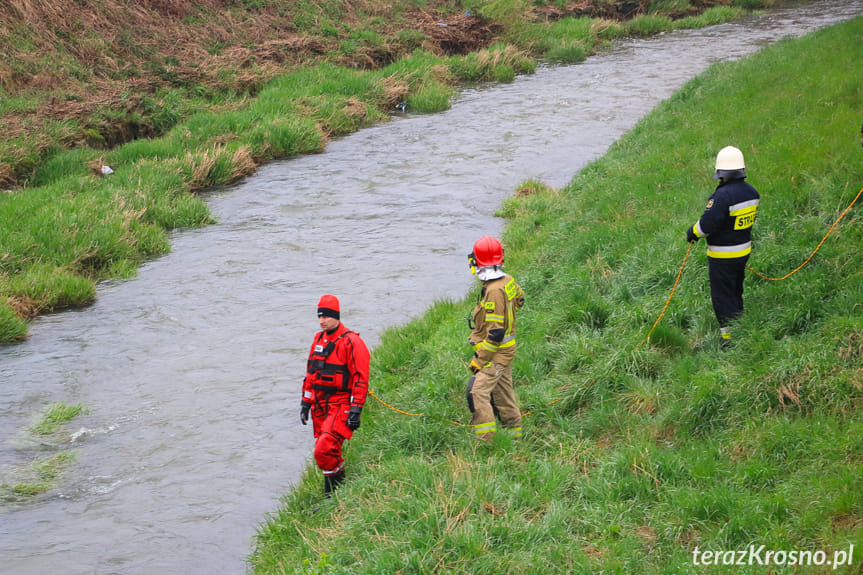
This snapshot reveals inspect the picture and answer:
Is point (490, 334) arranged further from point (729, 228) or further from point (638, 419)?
point (729, 228)

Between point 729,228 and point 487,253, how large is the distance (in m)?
2.29

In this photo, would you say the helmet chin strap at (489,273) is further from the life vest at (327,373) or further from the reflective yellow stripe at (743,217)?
the reflective yellow stripe at (743,217)

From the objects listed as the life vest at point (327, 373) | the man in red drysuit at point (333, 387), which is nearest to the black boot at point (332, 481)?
the man in red drysuit at point (333, 387)

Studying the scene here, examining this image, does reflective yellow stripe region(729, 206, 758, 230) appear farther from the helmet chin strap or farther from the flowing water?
the flowing water

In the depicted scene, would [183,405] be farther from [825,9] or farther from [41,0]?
[825,9]

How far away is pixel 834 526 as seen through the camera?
457 cm

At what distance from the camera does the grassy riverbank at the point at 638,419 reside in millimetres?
4980

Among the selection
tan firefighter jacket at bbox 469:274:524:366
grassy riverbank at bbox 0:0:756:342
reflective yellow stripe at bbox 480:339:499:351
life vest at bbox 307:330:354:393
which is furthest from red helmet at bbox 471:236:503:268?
grassy riverbank at bbox 0:0:756:342

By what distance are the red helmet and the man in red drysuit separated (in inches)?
52.0

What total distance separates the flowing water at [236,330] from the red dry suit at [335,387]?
0.91 m

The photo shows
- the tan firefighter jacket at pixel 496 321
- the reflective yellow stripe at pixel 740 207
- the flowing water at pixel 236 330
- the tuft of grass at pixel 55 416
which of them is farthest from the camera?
the tuft of grass at pixel 55 416

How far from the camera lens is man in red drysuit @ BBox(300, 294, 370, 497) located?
22.2 ft

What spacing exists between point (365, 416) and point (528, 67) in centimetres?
2392

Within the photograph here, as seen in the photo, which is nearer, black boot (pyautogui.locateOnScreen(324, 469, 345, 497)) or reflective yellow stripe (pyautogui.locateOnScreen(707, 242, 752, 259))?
black boot (pyautogui.locateOnScreen(324, 469, 345, 497))
